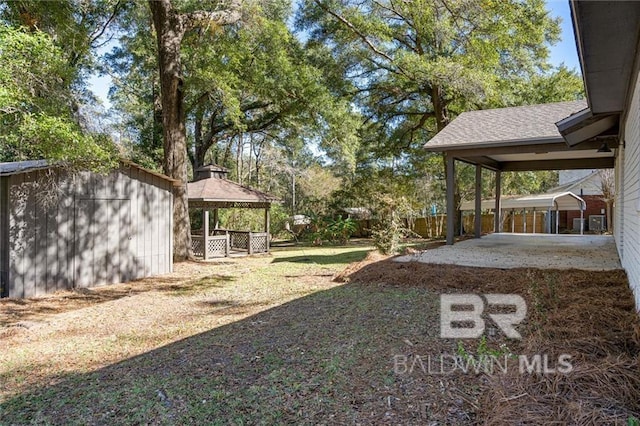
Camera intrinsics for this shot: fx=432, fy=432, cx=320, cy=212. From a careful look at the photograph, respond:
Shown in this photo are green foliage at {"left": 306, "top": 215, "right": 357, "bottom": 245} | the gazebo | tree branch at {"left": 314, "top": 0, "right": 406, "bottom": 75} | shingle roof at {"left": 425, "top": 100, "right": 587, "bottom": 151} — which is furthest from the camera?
green foliage at {"left": 306, "top": 215, "right": 357, "bottom": 245}

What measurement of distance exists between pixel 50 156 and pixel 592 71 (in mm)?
7551

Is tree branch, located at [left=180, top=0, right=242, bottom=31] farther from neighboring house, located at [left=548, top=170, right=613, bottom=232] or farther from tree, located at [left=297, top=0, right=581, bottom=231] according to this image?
neighboring house, located at [left=548, top=170, right=613, bottom=232]

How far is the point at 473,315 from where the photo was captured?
5023mm

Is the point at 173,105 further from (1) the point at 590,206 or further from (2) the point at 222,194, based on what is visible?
(1) the point at 590,206

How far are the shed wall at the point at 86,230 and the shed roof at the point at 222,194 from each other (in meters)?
3.25

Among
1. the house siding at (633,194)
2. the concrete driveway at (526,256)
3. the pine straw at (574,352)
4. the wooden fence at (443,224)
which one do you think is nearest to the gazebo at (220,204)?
the concrete driveway at (526,256)

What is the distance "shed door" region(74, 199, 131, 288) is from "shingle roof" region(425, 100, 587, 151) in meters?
7.76

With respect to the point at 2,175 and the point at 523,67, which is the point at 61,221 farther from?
the point at 523,67

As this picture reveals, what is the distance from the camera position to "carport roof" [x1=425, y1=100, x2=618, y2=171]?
9.15m

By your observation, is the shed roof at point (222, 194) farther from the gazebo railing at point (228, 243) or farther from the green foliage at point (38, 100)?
the green foliage at point (38, 100)

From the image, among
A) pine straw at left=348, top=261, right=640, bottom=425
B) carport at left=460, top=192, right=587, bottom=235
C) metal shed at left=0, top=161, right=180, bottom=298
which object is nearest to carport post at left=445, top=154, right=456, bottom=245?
pine straw at left=348, top=261, right=640, bottom=425

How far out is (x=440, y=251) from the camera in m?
10.2

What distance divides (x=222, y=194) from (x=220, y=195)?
0.13 metres

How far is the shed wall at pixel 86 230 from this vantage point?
786 cm
